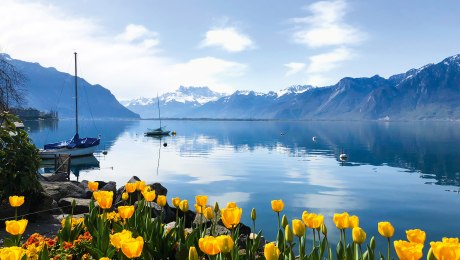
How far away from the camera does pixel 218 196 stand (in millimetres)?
38188

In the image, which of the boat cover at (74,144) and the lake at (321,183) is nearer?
the lake at (321,183)

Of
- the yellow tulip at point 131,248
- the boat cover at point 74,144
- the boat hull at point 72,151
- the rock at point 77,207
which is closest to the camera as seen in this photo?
the yellow tulip at point 131,248

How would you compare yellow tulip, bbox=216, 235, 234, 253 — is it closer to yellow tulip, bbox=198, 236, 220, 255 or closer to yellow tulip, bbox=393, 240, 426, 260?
yellow tulip, bbox=198, 236, 220, 255

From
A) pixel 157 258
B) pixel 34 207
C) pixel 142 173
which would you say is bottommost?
pixel 142 173

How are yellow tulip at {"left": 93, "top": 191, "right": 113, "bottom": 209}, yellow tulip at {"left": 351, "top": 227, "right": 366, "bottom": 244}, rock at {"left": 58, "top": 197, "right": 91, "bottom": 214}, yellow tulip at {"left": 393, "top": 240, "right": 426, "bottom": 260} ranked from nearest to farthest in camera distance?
yellow tulip at {"left": 393, "top": 240, "right": 426, "bottom": 260}
yellow tulip at {"left": 351, "top": 227, "right": 366, "bottom": 244}
yellow tulip at {"left": 93, "top": 191, "right": 113, "bottom": 209}
rock at {"left": 58, "top": 197, "right": 91, "bottom": 214}

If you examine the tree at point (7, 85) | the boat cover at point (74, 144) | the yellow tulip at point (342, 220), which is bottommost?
the boat cover at point (74, 144)

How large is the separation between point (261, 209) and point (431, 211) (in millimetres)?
13807

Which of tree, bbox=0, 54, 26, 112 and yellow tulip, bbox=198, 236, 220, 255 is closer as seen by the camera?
yellow tulip, bbox=198, 236, 220, 255

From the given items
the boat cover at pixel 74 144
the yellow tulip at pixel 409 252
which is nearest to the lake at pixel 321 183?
the boat cover at pixel 74 144

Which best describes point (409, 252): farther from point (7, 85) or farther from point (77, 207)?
point (7, 85)

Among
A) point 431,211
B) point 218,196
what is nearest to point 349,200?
point 431,211

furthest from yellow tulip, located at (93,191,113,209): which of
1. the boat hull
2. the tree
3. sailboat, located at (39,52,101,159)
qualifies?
sailboat, located at (39,52,101,159)

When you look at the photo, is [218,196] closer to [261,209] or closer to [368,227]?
[261,209]

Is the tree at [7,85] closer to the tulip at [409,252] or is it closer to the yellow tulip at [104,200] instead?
the yellow tulip at [104,200]
